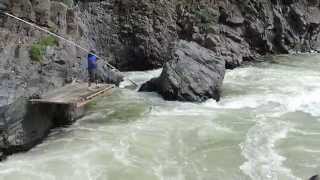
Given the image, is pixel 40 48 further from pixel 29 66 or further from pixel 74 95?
pixel 74 95

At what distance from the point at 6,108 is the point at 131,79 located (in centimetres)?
919

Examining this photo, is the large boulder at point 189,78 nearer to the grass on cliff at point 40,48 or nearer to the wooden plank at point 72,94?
the wooden plank at point 72,94

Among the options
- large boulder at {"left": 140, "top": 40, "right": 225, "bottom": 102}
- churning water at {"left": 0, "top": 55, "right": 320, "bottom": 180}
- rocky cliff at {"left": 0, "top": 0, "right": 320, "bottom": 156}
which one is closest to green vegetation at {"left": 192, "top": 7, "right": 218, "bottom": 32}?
rocky cliff at {"left": 0, "top": 0, "right": 320, "bottom": 156}

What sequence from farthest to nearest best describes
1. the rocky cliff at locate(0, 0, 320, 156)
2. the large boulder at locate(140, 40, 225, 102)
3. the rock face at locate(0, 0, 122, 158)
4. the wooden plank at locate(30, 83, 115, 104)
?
the large boulder at locate(140, 40, 225, 102) < the rocky cliff at locate(0, 0, 320, 156) < the wooden plank at locate(30, 83, 115, 104) < the rock face at locate(0, 0, 122, 158)

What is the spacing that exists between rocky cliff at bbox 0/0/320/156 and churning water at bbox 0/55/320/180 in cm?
128

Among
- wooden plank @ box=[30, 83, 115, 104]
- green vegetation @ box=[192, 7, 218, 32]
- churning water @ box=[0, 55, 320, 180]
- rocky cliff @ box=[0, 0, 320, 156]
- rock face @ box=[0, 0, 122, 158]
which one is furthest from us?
green vegetation @ box=[192, 7, 218, 32]

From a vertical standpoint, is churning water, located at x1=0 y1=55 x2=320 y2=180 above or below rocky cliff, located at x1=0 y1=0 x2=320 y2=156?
below

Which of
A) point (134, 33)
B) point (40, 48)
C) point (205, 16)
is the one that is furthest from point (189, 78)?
point (205, 16)

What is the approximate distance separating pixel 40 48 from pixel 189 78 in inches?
222

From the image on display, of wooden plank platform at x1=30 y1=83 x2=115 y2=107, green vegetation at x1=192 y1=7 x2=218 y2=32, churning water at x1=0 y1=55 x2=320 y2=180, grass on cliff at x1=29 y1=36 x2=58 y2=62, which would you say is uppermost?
green vegetation at x1=192 y1=7 x2=218 y2=32

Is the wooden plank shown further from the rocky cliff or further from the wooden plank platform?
the rocky cliff

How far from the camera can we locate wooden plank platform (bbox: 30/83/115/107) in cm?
1388

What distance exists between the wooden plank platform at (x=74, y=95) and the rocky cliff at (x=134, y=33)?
0.28m

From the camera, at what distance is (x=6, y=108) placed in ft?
42.3
